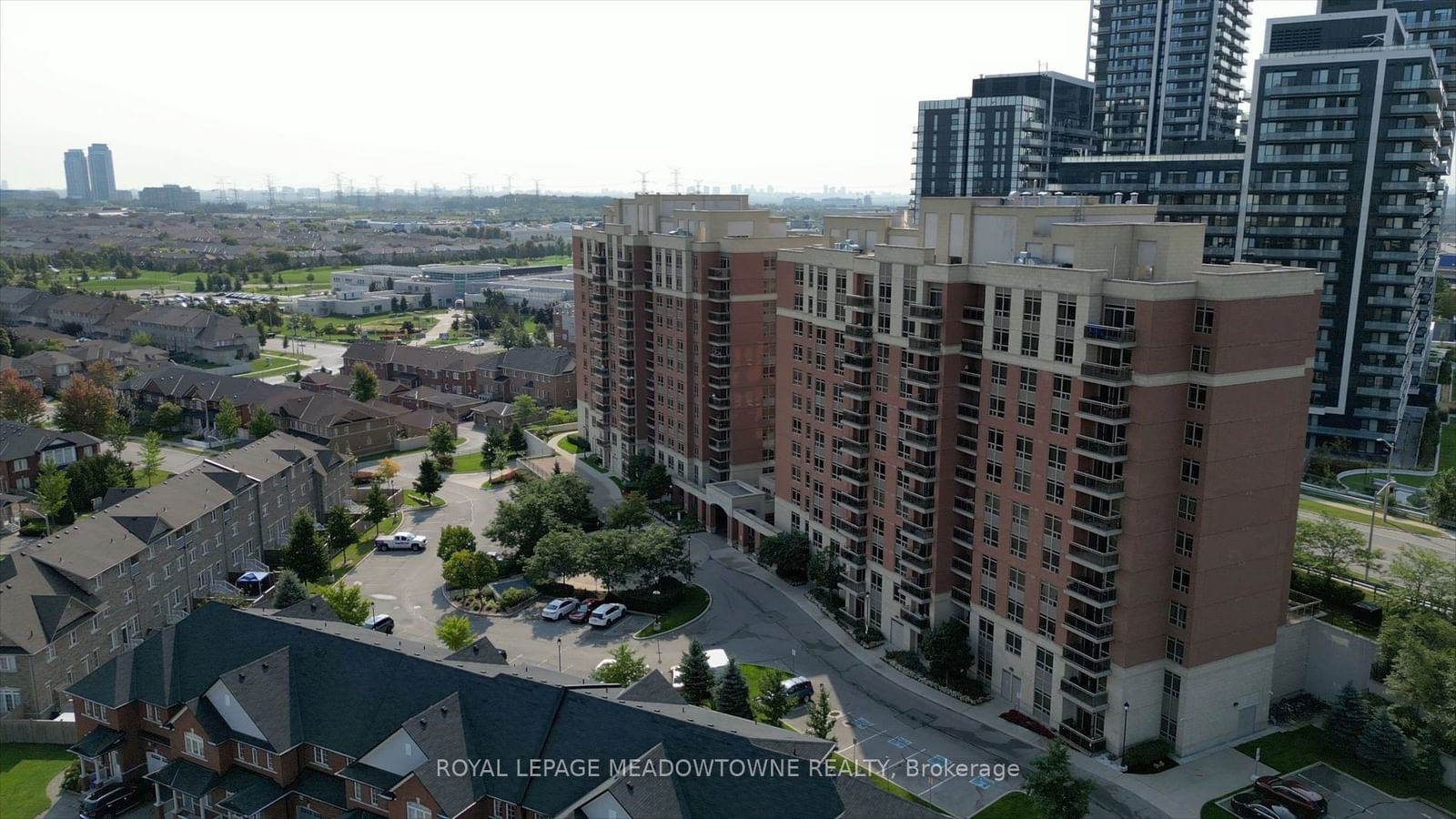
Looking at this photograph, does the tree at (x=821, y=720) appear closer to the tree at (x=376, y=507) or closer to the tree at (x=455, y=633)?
the tree at (x=455, y=633)

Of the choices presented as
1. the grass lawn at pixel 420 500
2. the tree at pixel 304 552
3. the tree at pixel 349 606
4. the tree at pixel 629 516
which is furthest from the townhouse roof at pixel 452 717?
the grass lawn at pixel 420 500

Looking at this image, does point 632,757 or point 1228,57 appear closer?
point 632,757

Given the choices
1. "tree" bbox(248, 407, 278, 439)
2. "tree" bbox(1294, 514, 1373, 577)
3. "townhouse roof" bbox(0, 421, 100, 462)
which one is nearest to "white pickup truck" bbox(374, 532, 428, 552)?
"tree" bbox(248, 407, 278, 439)

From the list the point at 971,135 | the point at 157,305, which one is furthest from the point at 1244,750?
the point at 157,305

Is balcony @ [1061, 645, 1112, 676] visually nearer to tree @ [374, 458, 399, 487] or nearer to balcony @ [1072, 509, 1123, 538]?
balcony @ [1072, 509, 1123, 538]

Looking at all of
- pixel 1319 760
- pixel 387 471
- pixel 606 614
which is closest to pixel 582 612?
pixel 606 614

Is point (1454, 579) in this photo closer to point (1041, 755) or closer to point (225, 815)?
point (1041, 755)

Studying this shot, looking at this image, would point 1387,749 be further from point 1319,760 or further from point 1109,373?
point 1109,373
